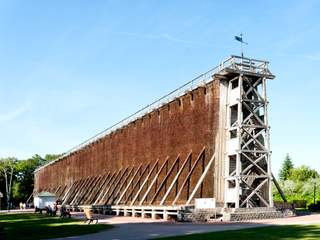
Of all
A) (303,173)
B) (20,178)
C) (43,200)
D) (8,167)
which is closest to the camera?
(43,200)

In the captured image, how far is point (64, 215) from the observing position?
4050 centimetres

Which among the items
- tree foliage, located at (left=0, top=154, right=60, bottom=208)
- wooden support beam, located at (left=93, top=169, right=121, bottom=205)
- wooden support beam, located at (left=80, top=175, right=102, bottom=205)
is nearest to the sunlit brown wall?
wooden support beam, located at (left=93, top=169, right=121, bottom=205)

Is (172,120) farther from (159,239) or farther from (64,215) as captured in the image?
(159,239)

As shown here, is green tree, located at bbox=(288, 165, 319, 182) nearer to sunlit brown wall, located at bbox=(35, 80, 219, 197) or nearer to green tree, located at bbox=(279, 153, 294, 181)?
green tree, located at bbox=(279, 153, 294, 181)

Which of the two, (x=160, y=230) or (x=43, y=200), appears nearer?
(x=160, y=230)

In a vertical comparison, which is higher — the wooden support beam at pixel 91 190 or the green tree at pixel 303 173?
the green tree at pixel 303 173

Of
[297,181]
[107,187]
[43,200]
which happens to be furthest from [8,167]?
[107,187]

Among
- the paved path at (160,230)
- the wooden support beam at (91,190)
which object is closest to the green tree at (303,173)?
the wooden support beam at (91,190)

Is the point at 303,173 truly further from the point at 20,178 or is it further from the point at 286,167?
the point at 20,178

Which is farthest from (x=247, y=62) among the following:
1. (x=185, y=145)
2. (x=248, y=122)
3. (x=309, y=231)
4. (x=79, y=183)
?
(x=79, y=183)

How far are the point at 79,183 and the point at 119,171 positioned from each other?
20.8 m

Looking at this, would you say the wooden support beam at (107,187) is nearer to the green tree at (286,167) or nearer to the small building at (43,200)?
the small building at (43,200)

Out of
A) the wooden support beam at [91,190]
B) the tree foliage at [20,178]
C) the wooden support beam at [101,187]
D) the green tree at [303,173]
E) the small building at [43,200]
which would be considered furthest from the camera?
the tree foliage at [20,178]

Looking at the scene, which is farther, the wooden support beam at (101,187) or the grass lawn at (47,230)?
the wooden support beam at (101,187)
